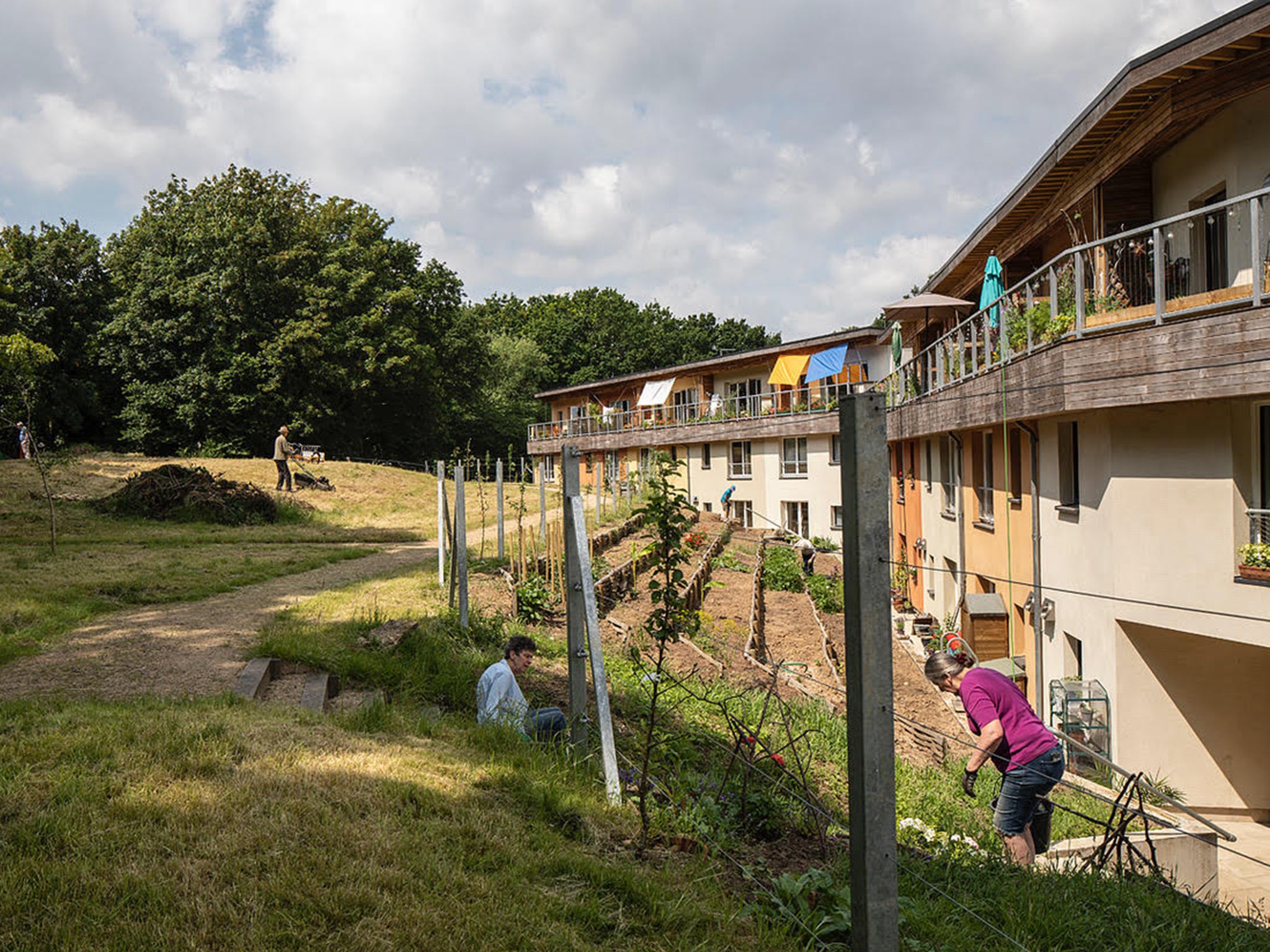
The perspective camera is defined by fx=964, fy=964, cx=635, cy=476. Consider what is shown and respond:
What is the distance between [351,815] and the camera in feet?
14.6

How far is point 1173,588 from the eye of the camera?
10.8 metres

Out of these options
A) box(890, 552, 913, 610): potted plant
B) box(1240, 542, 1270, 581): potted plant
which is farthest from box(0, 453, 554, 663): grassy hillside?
box(890, 552, 913, 610): potted plant

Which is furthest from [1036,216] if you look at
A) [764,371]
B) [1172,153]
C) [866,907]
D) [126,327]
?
[126,327]

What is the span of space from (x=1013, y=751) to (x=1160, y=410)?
6.11 m

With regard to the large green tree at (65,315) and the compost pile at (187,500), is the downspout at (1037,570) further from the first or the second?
the large green tree at (65,315)

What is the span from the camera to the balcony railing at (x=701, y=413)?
36.7 m

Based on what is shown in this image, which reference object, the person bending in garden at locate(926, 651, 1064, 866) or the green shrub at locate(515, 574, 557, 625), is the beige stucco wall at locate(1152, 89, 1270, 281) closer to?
the person bending in garden at locate(926, 651, 1064, 866)

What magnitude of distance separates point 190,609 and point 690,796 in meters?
6.96

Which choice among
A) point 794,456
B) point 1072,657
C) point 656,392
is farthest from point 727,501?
point 1072,657

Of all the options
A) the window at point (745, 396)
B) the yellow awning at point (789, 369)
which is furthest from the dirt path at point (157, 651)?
the yellow awning at point (789, 369)

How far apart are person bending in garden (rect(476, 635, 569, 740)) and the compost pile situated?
15380mm

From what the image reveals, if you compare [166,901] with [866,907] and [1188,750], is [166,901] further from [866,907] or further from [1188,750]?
[1188,750]

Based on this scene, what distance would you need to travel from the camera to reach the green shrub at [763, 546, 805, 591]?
24.2 metres

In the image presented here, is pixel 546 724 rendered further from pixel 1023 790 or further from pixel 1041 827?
pixel 1041 827
